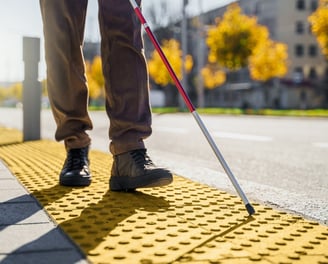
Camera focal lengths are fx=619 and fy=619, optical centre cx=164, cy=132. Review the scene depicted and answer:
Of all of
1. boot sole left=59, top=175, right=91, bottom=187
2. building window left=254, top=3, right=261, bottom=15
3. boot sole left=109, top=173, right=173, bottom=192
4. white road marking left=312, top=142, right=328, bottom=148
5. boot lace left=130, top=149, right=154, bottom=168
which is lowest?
white road marking left=312, top=142, right=328, bottom=148

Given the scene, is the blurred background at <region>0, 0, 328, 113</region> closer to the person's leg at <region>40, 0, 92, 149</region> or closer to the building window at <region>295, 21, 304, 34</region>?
the building window at <region>295, 21, 304, 34</region>

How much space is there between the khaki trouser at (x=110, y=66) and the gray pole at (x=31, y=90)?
380cm

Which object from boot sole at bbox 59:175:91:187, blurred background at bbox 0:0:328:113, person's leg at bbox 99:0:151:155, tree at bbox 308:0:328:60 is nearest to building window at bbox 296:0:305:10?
blurred background at bbox 0:0:328:113

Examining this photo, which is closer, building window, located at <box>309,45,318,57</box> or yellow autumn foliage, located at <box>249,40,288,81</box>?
yellow autumn foliage, located at <box>249,40,288,81</box>

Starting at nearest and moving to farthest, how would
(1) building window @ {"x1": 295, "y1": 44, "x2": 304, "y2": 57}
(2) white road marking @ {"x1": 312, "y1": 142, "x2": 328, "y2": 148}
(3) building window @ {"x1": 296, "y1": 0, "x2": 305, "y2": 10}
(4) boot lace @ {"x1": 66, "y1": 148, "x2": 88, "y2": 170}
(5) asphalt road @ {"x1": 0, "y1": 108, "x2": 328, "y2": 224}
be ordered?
(5) asphalt road @ {"x1": 0, "y1": 108, "x2": 328, "y2": 224} → (4) boot lace @ {"x1": 66, "y1": 148, "x2": 88, "y2": 170} → (2) white road marking @ {"x1": 312, "y1": 142, "x2": 328, "y2": 148} → (1) building window @ {"x1": 295, "y1": 44, "x2": 304, "y2": 57} → (3) building window @ {"x1": 296, "y1": 0, "x2": 305, "y2": 10}

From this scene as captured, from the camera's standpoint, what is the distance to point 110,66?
9.80 ft

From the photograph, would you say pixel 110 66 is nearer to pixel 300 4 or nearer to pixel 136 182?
pixel 136 182

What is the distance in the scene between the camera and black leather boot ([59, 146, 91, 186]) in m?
3.03

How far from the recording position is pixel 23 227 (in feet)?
6.70

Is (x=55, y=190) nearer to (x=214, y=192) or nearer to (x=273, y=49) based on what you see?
(x=214, y=192)

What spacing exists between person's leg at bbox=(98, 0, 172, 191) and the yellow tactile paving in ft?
0.55

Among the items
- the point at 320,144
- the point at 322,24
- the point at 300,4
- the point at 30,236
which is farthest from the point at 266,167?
the point at 300,4

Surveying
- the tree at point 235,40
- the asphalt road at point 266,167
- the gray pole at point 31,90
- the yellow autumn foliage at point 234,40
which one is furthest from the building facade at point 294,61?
the gray pole at point 31,90

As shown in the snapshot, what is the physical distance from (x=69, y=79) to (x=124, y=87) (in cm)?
36
